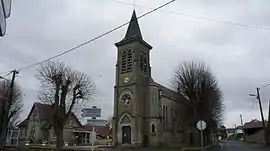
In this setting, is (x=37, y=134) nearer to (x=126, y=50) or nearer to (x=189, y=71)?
(x=126, y=50)

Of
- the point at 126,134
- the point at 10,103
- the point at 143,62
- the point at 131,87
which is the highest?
the point at 143,62

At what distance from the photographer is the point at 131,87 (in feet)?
154

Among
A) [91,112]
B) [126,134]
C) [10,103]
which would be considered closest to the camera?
[91,112]

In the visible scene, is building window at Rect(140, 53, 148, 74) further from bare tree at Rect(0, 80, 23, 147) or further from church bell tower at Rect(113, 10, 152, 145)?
bare tree at Rect(0, 80, 23, 147)

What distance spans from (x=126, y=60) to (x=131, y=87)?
544cm

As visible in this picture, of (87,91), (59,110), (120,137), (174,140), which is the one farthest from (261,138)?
(59,110)

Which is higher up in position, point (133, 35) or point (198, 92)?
point (133, 35)

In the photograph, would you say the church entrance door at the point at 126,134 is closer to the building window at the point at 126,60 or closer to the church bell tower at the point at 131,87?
the church bell tower at the point at 131,87

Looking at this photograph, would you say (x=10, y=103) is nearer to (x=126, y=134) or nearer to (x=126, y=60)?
(x=126, y=134)

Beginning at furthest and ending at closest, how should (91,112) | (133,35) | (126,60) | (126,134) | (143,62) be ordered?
(143,62)
(133,35)
(126,60)
(126,134)
(91,112)

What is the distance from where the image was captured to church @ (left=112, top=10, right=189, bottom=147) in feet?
147

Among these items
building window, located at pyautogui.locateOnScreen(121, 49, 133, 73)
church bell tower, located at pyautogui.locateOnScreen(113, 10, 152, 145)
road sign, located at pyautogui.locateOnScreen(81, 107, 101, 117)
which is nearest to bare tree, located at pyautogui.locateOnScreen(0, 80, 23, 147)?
church bell tower, located at pyautogui.locateOnScreen(113, 10, 152, 145)

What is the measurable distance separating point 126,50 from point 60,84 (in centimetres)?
2209

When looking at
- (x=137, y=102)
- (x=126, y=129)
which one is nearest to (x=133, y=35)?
(x=137, y=102)
